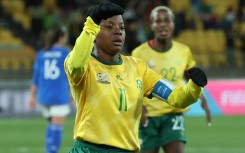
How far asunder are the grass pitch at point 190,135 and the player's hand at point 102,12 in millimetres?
7635

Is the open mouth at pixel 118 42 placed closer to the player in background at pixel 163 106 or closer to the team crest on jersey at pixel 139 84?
the team crest on jersey at pixel 139 84

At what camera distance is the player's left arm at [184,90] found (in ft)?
16.7

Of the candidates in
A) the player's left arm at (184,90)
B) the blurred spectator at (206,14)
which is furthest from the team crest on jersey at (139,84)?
the blurred spectator at (206,14)

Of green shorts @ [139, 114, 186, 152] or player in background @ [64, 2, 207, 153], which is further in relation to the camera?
green shorts @ [139, 114, 186, 152]

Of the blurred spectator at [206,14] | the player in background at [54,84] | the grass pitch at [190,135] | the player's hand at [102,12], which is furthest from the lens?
the blurred spectator at [206,14]

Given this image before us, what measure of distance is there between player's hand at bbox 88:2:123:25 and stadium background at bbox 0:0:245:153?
13.5m

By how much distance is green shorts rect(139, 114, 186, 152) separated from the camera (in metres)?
8.34

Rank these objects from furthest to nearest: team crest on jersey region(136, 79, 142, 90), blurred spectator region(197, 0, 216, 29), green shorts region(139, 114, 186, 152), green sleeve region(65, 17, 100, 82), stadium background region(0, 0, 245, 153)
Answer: blurred spectator region(197, 0, 216, 29)
stadium background region(0, 0, 245, 153)
green shorts region(139, 114, 186, 152)
team crest on jersey region(136, 79, 142, 90)
green sleeve region(65, 17, 100, 82)

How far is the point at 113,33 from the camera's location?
5328 mm

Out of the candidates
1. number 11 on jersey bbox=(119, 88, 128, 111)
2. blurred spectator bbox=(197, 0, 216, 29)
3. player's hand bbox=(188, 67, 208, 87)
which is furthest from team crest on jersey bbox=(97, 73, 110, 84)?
blurred spectator bbox=(197, 0, 216, 29)

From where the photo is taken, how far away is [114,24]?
5.33m

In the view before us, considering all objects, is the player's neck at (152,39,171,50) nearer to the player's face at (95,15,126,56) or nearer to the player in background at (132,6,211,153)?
the player in background at (132,6,211,153)

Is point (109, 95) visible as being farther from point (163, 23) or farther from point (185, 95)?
point (163, 23)

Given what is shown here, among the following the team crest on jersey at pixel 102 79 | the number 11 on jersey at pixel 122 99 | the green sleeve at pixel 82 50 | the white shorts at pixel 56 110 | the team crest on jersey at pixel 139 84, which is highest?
the green sleeve at pixel 82 50
